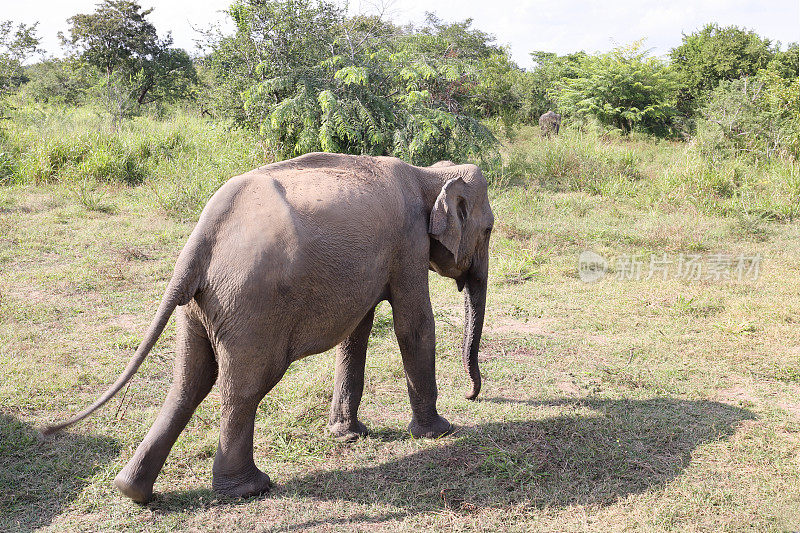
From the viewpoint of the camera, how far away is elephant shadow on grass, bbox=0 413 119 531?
3256 millimetres

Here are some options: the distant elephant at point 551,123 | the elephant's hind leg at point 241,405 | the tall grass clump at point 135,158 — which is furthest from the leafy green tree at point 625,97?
the elephant's hind leg at point 241,405

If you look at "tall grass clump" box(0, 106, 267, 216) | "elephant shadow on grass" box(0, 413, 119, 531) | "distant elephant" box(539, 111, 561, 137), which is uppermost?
"distant elephant" box(539, 111, 561, 137)

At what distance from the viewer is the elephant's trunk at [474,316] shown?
4.37 meters

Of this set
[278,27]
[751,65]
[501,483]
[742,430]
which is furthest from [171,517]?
[751,65]

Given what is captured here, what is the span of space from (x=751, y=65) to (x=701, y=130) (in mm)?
8044

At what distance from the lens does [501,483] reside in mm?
3611

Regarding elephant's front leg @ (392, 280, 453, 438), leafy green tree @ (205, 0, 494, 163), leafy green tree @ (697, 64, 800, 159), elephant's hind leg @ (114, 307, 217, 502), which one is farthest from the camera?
leafy green tree @ (697, 64, 800, 159)

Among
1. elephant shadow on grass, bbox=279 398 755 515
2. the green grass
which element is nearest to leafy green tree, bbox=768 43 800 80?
the green grass

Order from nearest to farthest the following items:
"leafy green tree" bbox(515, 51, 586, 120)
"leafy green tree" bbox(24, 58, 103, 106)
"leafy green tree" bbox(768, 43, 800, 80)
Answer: "leafy green tree" bbox(768, 43, 800, 80) < "leafy green tree" bbox(515, 51, 586, 120) < "leafy green tree" bbox(24, 58, 103, 106)

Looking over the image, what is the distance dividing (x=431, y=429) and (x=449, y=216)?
4.40 ft

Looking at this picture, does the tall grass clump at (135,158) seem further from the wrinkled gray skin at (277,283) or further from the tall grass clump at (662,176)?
the wrinkled gray skin at (277,283)

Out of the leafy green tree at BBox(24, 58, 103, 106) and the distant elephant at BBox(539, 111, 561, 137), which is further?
the leafy green tree at BBox(24, 58, 103, 106)

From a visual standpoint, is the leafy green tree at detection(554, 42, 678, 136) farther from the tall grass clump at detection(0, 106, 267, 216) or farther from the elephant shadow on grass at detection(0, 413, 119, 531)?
the elephant shadow on grass at detection(0, 413, 119, 531)

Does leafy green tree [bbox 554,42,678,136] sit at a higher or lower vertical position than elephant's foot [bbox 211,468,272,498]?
higher
